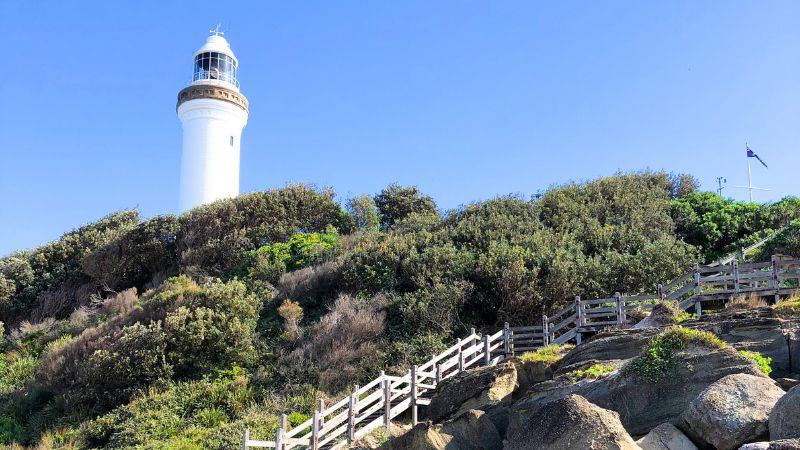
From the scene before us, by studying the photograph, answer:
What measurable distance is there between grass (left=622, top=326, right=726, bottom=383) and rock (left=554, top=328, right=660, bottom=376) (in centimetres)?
134

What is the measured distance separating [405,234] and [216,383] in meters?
10.5

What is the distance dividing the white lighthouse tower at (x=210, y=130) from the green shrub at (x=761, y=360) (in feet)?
105

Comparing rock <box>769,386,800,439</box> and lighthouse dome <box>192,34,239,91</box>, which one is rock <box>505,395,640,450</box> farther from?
lighthouse dome <box>192,34,239,91</box>

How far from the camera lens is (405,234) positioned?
2844 centimetres

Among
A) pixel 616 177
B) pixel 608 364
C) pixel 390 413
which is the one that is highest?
pixel 616 177

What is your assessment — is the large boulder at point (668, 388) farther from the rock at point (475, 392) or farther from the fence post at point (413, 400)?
the fence post at point (413, 400)

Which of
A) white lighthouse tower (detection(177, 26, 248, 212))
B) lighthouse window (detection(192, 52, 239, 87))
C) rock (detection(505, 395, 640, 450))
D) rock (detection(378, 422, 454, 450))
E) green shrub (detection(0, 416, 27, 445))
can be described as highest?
lighthouse window (detection(192, 52, 239, 87))

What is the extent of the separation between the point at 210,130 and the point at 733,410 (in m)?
35.2

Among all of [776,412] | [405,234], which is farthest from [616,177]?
[776,412]

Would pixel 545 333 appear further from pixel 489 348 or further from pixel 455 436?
pixel 455 436

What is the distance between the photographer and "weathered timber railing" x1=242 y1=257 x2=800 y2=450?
1548 centimetres

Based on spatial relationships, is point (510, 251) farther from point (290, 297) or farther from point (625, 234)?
point (290, 297)

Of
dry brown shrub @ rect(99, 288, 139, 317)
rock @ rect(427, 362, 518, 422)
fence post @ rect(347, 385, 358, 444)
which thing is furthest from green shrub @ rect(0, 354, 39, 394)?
rock @ rect(427, 362, 518, 422)

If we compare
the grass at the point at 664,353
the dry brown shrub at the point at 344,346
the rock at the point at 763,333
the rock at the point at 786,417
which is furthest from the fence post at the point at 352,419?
the rock at the point at 786,417
